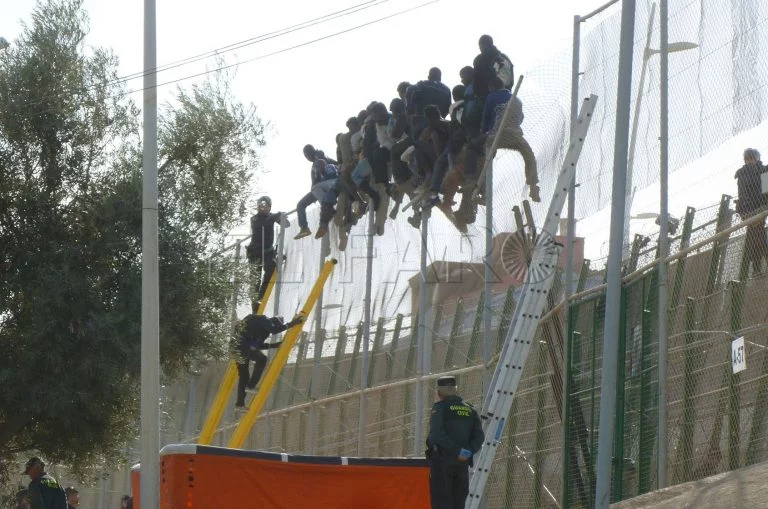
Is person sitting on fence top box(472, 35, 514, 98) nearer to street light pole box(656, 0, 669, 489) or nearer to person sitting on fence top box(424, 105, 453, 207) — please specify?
person sitting on fence top box(424, 105, 453, 207)

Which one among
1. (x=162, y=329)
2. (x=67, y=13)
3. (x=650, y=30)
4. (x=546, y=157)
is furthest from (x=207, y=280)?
(x=650, y=30)

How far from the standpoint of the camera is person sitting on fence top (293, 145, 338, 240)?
21703mm

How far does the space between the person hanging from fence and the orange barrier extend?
12.1ft

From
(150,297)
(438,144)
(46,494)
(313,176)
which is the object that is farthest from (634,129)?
(313,176)

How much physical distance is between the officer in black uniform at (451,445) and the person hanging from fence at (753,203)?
102 inches

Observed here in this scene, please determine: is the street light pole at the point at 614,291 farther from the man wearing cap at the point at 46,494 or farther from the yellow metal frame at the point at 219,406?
the yellow metal frame at the point at 219,406

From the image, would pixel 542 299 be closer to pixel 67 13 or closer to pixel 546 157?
pixel 546 157

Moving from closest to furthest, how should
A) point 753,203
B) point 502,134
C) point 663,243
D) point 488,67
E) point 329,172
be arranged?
point 753,203
point 663,243
point 502,134
point 488,67
point 329,172

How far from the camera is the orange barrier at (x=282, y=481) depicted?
1242cm

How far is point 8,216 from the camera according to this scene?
17.8m

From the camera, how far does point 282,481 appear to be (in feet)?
42.0

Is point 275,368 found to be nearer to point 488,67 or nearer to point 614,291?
point 488,67

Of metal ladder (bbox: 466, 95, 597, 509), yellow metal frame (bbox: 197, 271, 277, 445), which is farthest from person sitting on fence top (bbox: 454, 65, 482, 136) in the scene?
yellow metal frame (bbox: 197, 271, 277, 445)

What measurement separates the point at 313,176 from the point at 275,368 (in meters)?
3.02
